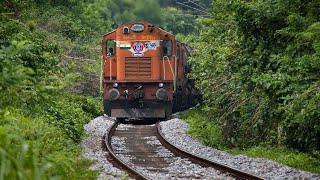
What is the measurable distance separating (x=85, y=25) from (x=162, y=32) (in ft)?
52.6

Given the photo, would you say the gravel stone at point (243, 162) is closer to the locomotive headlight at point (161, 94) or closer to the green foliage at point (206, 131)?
the green foliage at point (206, 131)

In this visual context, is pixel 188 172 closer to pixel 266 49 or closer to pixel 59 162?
pixel 266 49

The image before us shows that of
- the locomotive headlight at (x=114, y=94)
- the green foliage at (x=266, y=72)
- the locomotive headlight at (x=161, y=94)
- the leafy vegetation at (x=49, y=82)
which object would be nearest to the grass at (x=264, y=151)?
the green foliage at (x=266, y=72)

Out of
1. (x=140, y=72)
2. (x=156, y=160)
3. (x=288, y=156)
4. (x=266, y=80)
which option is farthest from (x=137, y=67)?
(x=266, y=80)

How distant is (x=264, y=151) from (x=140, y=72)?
995 cm

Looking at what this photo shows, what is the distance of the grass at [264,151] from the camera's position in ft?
42.5

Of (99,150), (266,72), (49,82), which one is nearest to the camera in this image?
(49,82)

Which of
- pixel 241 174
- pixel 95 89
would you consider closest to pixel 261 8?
pixel 241 174

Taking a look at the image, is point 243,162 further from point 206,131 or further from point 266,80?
point 206,131

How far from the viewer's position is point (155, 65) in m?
23.8

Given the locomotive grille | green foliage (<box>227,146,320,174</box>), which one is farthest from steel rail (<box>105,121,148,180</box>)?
the locomotive grille

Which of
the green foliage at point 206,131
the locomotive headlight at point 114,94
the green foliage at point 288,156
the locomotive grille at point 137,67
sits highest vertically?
the locomotive grille at point 137,67

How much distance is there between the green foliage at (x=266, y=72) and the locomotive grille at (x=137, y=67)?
4809mm

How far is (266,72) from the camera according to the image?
13578mm
